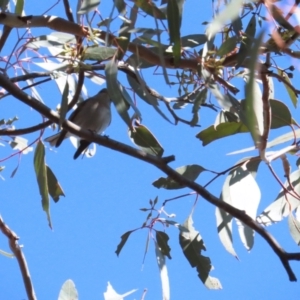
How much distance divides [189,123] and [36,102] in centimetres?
26

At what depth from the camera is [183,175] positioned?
1.38m

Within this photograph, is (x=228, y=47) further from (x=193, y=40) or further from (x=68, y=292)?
(x=68, y=292)

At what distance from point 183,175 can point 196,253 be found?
0.18 m

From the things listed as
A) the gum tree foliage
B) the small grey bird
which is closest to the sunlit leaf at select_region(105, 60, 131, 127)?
the gum tree foliage

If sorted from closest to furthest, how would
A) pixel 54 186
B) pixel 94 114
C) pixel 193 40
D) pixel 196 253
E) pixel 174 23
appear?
pixel 174 23, pixel 193 40, pixel 196 253, pixel 54 186, pixel 94 114

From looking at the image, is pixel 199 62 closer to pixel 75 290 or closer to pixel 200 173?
pixel 200 173

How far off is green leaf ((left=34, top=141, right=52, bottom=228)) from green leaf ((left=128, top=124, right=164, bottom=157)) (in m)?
0.20

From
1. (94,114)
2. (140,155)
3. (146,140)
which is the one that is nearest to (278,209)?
(146,140)

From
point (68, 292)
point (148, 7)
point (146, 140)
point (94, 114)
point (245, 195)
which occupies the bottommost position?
point (68, 292)

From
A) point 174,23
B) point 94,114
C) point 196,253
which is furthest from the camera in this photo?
point 94,114

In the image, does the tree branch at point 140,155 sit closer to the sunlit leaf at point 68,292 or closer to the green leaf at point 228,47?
the green leaf at point 228,47

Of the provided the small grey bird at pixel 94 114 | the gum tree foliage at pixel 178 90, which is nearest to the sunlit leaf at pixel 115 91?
the gum tree foliage at pixel 178 90

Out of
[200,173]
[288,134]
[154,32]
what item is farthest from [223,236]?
[154,32]

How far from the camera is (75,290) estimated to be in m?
1.46
